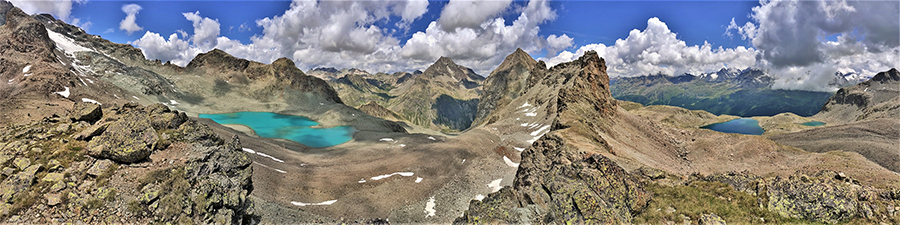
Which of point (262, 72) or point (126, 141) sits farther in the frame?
point (262, 72)

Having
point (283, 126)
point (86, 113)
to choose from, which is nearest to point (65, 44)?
point (283, 126)

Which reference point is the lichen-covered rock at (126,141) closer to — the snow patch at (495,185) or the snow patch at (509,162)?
the snow patch at (495,185)

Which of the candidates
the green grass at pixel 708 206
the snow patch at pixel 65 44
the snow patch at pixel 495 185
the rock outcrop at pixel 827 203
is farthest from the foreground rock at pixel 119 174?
the snow patch at pixel 65 44

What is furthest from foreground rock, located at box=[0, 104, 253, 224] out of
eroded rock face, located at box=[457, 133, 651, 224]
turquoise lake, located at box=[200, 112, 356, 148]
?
turquoise lake, located at box=[200, 112, 356, 148]

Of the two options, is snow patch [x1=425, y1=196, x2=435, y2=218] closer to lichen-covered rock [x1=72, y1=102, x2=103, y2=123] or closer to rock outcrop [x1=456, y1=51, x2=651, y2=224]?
rock outcrop [x1=456, y1=51, x2=651, y2=224]

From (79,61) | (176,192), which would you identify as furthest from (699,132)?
(79,61)

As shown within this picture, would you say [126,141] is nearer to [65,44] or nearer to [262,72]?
[262,72]
